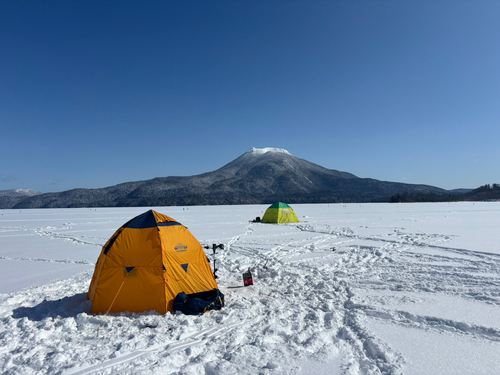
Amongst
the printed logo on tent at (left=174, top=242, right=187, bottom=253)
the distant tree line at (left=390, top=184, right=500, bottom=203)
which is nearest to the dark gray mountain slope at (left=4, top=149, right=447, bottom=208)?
the distant tree line at (left=390, top=184, right=500, bottom=203)

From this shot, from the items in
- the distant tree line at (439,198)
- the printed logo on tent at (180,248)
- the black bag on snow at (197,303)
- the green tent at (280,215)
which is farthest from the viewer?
the distant tree line at (439,198)

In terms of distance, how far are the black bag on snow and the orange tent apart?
134mm

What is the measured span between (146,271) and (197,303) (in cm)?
120

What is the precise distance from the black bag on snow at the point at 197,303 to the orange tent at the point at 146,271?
0.13m

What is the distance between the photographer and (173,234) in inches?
248

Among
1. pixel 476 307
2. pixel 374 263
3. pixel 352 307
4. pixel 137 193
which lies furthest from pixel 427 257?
pixel 137 193

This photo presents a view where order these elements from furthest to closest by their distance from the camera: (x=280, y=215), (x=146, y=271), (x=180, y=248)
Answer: (x=280, y=215) < (x=180, y=248) < (x=146, y=271)

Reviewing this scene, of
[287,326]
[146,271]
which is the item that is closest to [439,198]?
[287,326]

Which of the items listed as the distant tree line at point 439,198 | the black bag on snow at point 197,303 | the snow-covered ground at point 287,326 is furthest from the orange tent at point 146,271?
the distant tree line at point 439,198

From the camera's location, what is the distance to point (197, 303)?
5.60m

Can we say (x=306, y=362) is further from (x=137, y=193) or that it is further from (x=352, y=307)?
(x=137, y=193)

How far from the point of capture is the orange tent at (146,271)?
5645 millimetres

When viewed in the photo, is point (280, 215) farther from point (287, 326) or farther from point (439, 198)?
point (439, 198)

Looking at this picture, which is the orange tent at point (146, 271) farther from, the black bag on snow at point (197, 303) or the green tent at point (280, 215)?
the green tent at point (280, 215)
